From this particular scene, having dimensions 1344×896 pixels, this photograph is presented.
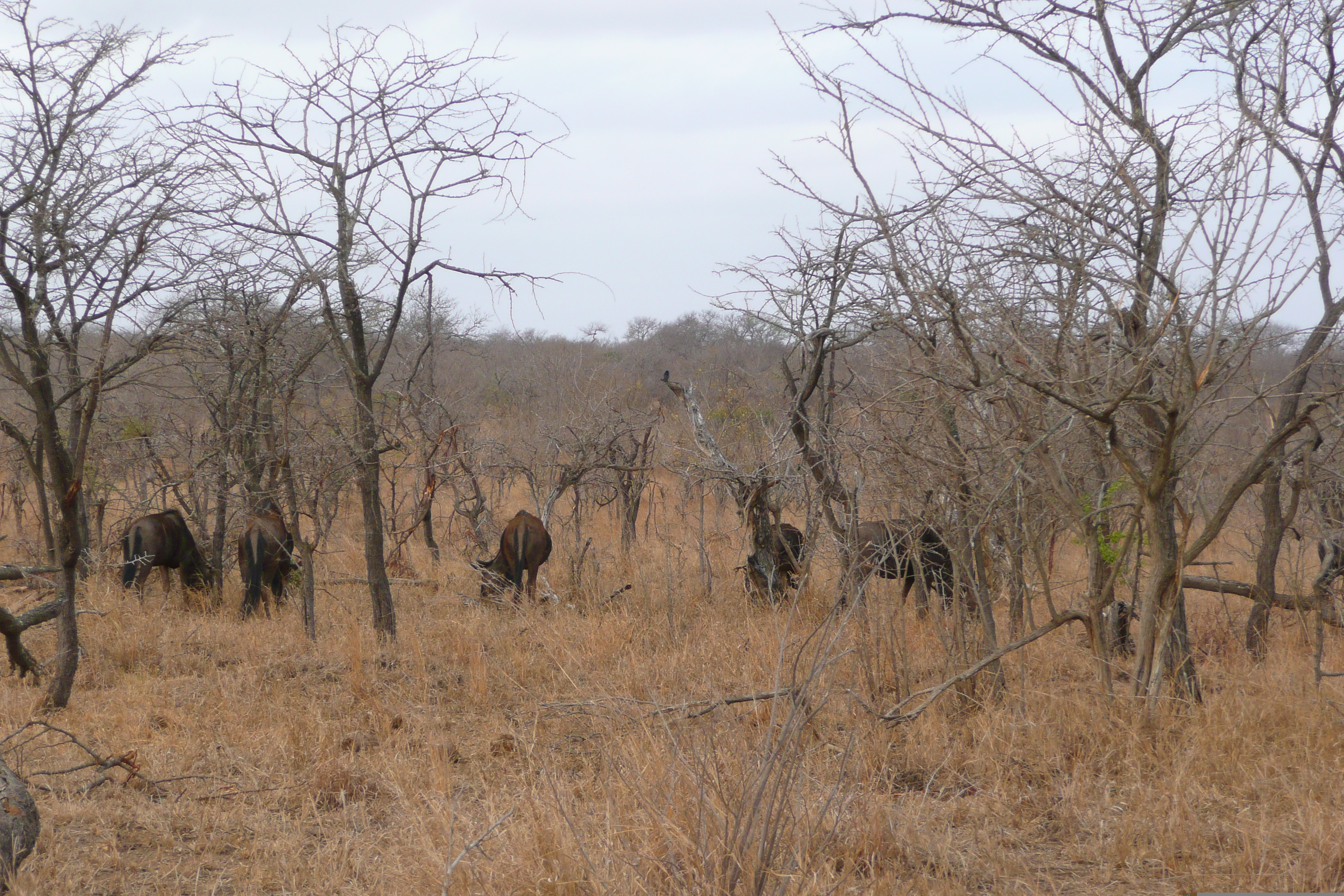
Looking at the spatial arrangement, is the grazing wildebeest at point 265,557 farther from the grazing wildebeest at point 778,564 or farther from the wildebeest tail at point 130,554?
the grazing wildebeest at point 778,564

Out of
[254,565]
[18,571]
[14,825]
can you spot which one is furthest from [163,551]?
[14,825]

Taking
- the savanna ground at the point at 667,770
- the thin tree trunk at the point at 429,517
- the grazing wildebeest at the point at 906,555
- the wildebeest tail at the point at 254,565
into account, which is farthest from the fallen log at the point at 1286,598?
the wildebeest tail at the point at 254,565

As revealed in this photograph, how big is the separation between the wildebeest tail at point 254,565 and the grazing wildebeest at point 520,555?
73.6 inches

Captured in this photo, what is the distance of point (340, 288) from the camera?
671cm

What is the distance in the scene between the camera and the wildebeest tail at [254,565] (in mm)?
8961

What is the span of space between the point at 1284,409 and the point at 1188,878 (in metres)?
3.19

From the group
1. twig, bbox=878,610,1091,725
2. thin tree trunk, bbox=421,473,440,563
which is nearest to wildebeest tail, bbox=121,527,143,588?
thin tree trunk, bbox=421,473,440,563

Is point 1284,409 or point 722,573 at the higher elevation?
point 1284,409

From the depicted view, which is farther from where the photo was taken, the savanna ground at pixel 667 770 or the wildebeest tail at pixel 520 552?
the wildebeest tail at pixel 520 552

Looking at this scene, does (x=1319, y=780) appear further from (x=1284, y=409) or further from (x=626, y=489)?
(x=626, y=489)

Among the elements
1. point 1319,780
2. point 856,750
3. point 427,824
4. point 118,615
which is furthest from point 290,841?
point 118,615

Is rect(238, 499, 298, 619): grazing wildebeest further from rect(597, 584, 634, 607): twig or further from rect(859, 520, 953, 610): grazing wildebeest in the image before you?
rect(859, 520, 953, 610): grazing wildebeest

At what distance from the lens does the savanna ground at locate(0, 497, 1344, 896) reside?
10.1ft

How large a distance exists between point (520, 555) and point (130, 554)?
135 inches
